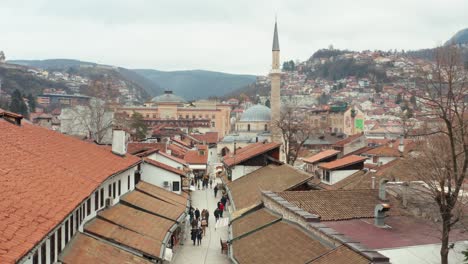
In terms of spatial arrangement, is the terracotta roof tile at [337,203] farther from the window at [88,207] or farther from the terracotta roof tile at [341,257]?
the window at [88,207]

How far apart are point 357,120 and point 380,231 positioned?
10916 centimetres

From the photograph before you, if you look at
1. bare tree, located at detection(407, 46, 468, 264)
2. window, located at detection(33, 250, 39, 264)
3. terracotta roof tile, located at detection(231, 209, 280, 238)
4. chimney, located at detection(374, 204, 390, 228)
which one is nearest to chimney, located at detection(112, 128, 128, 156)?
terracotta roof tile, located at detection(231, 209, 280, 238)

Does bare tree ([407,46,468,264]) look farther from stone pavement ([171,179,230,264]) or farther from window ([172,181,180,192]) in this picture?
window ([172,181,180,192])

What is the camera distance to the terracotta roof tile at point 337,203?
1790 centimetres

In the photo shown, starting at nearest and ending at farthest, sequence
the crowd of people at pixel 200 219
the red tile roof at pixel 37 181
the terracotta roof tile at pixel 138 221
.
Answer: the red tile roof at pixel 37 181, the terracotta roof tile at pixel 138 221, the crowd of people at pixel 200 219

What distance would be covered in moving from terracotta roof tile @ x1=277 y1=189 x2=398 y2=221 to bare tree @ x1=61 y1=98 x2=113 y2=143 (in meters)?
37.2

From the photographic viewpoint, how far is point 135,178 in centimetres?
2614

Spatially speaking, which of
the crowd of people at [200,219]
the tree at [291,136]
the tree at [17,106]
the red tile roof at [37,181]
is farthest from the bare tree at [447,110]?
the tree at [17,106]

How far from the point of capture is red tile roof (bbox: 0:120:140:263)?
9.00 meters

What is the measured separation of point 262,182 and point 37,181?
1709 cm

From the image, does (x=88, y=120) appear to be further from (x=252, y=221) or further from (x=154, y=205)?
(x=252, y=221)

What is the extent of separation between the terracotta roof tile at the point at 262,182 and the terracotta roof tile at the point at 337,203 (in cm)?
420

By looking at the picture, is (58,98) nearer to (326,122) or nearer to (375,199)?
(326,122)

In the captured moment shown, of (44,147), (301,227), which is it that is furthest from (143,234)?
(301,227)
